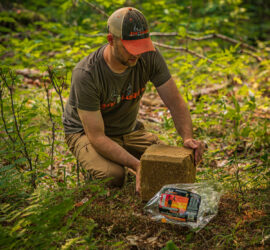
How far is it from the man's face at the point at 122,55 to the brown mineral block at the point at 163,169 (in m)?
0.78

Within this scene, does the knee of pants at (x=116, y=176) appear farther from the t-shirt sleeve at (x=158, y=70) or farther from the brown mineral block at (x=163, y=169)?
the t-shirt sleeve at (x=158, y=70)

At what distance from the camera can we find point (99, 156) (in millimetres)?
→ 2826

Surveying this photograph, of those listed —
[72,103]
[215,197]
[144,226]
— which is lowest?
[144,226]

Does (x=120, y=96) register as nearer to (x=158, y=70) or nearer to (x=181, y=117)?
(x=158, y=70)

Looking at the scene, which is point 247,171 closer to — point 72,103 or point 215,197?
point 215,197

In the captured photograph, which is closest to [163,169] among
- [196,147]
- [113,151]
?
[196,147]

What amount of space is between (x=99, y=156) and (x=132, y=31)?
4.01 ft

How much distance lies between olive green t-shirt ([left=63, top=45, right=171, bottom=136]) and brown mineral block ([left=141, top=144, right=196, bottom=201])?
2.32ft

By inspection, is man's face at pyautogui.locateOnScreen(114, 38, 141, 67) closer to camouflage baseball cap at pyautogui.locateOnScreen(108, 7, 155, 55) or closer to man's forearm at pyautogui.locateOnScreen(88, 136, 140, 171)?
camouflage baseball cap at pyautogui.locateOnScreen(108, 7, 155, 55)

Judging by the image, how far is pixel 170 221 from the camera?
82.1 inches

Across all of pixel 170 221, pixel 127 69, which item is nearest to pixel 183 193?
pixel 170 221

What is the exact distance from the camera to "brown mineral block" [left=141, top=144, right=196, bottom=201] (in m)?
2.19

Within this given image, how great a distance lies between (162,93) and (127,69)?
419 millimetres

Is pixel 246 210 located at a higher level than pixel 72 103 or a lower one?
lower
